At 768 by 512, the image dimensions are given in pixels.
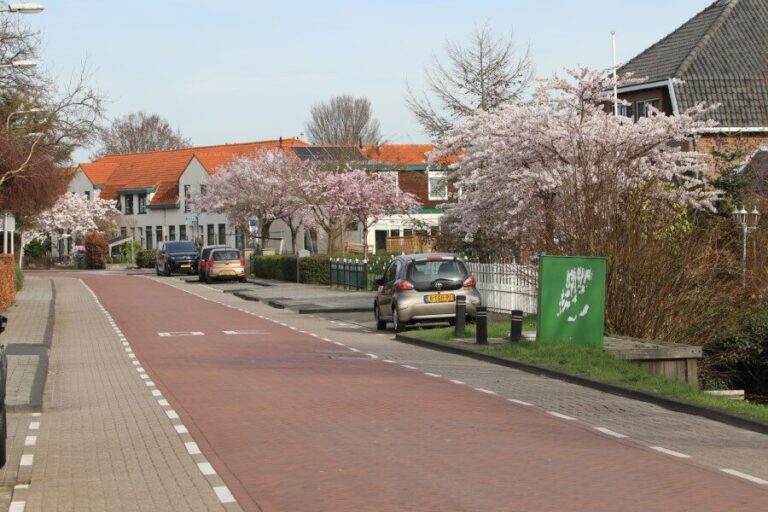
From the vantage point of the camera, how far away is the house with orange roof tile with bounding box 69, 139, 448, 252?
76.9 meters

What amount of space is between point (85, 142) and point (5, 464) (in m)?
30.1

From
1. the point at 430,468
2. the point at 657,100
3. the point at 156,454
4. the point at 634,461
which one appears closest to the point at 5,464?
the point at 156,454

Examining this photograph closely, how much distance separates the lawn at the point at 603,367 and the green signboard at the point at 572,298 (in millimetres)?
447

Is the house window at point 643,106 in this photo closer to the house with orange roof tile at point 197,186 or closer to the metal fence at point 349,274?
the metal fence at point 349,274

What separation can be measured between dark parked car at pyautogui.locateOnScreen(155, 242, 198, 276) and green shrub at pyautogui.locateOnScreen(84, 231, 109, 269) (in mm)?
19764

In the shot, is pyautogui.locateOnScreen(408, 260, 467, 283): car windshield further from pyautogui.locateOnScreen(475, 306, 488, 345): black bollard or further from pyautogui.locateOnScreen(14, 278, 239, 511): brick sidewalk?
pyautogui.locateOnScreen(14, 278, 239, 511): brick sidewalk

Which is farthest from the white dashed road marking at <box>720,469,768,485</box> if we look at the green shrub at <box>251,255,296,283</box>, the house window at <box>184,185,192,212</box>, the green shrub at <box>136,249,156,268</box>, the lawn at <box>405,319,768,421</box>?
the house window at <box>184,185,192,212</box>

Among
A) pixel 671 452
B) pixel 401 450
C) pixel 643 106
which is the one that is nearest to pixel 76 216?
pixel 643 106

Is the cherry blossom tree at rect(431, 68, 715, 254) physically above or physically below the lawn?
above

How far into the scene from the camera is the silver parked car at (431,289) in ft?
85.1

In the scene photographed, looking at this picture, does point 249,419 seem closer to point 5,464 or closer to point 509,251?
point 5,464

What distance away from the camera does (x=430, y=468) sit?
392 inches

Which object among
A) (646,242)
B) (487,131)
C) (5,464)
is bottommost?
(5,464)

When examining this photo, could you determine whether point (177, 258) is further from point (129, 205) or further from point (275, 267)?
point (129, 205)
